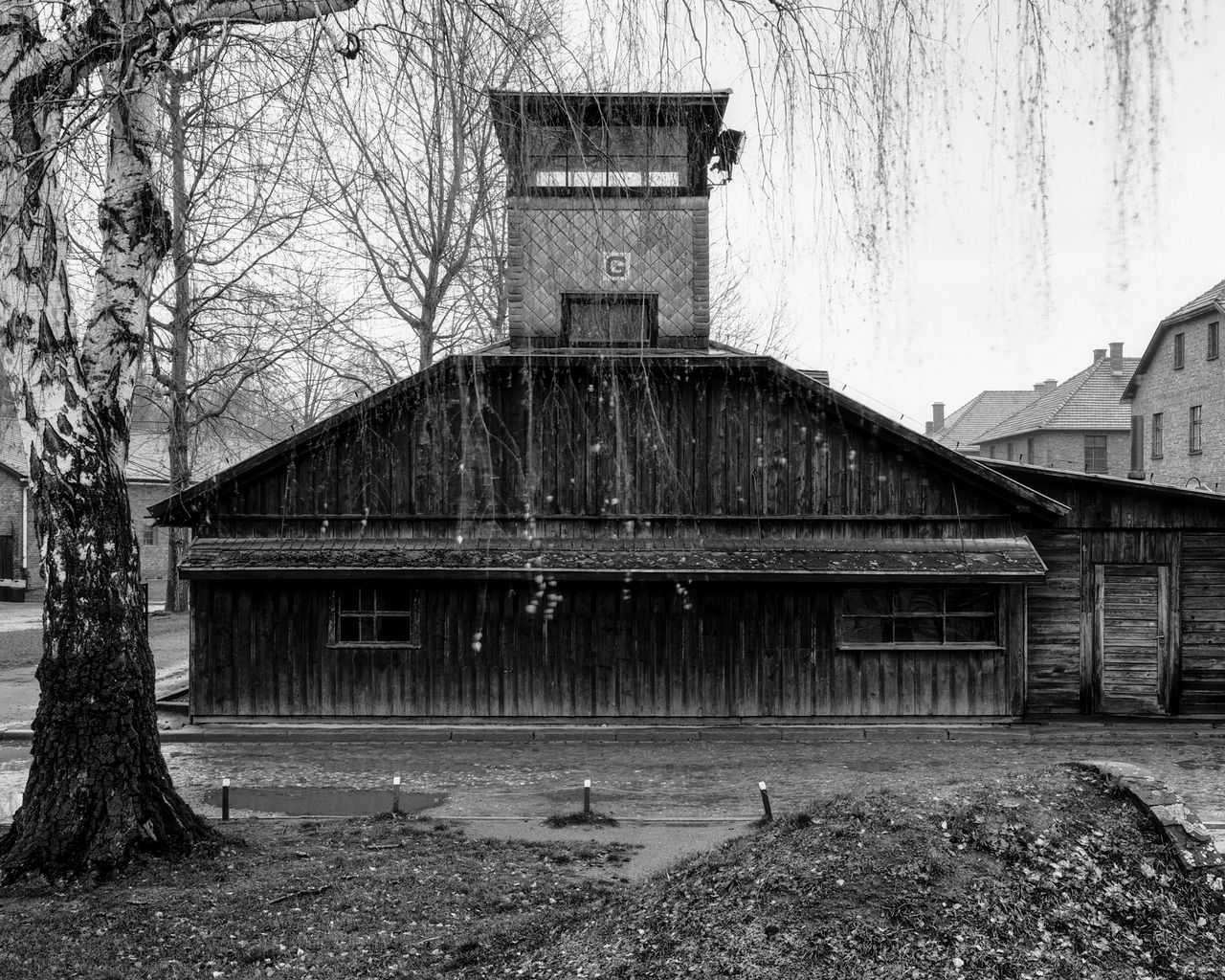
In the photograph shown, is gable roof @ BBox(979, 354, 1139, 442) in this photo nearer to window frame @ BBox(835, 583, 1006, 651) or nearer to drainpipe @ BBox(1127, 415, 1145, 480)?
drainpipe @ BBox(1127, 415, 1145, 480)

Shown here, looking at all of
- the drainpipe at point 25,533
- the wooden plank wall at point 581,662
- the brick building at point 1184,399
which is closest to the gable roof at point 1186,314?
the brick building at point 1184,399

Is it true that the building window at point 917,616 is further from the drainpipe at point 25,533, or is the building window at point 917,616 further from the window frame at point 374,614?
the drainpipe at point 25,533

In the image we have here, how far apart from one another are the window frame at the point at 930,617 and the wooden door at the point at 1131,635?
1828mm

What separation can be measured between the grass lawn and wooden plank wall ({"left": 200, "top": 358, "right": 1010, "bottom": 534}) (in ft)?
29.9

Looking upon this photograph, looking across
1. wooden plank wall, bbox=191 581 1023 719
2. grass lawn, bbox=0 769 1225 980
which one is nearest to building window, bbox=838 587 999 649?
wooden plank wall, bbox=191 581 1023 719

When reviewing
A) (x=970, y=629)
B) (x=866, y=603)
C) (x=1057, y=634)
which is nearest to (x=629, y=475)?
(x=866, y=603)

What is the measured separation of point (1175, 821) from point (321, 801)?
9.28m

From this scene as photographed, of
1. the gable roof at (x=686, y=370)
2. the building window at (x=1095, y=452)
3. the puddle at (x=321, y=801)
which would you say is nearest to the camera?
the puddle at (x=321, y=801)

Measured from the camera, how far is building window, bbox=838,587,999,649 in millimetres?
16438

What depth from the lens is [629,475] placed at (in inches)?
650

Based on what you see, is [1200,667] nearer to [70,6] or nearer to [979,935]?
[979,935]

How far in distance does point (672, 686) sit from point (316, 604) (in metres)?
5.74

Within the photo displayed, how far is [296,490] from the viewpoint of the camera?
649 inches

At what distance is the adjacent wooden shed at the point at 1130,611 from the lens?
16688mm
